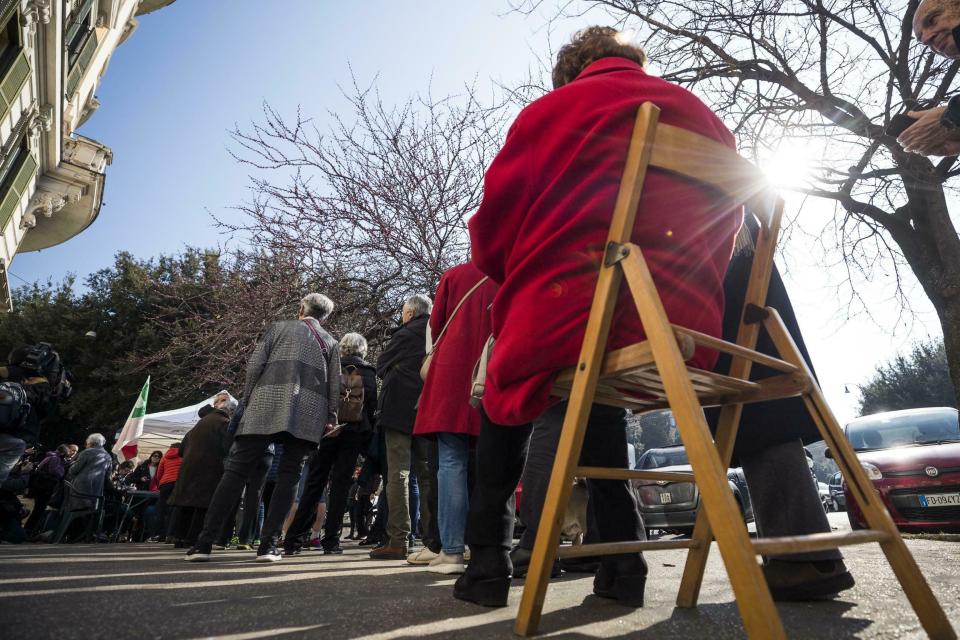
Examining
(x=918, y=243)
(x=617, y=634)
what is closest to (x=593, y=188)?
(x=617, y=634)

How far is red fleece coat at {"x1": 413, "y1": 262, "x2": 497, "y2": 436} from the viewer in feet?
12.3

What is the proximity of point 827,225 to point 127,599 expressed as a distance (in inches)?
399

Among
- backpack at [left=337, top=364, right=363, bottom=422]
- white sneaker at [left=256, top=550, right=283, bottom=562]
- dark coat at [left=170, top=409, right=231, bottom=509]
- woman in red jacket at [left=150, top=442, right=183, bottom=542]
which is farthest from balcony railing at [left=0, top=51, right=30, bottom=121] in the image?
white sneaker at [left=256, top=550, right=283, bottom=562]

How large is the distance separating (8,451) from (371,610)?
459cm

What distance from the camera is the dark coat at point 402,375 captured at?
464 centimetres

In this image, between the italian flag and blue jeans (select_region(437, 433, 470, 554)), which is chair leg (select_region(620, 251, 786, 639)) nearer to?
blue jeans (select_region(437, 433, 470, 554))

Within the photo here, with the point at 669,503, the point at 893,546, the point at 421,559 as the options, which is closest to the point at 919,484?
the point at 669,503

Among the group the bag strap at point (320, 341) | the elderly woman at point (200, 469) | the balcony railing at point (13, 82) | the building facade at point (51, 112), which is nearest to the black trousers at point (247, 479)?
the bag strap at point (320, 341)

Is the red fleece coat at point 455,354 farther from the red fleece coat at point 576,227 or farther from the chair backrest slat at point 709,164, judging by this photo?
the chair backrest slat at point 709,164

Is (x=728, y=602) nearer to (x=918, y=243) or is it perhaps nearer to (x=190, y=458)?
(x=190, y=458)

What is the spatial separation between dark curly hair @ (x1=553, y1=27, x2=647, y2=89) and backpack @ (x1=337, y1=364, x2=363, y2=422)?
11.3 ft

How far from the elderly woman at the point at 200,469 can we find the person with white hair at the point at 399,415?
2.68 meters

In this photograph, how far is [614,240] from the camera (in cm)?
164

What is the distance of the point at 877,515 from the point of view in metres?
1.49
